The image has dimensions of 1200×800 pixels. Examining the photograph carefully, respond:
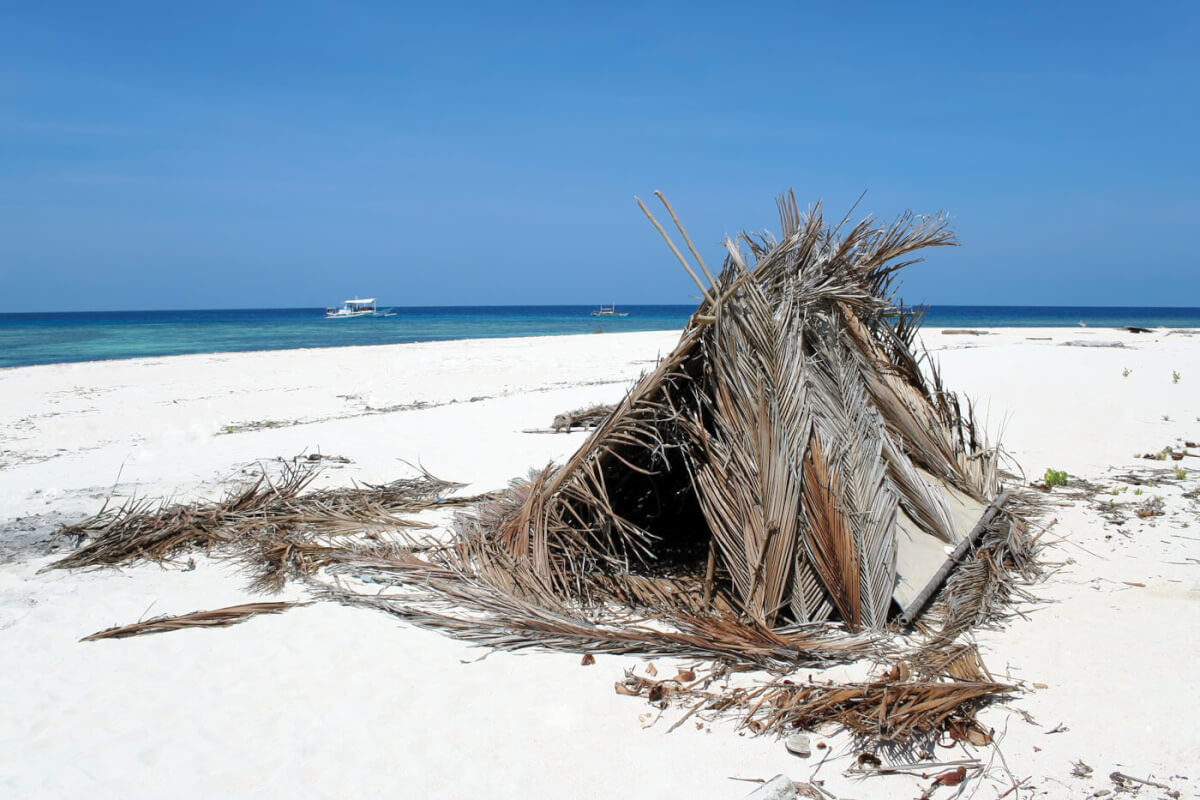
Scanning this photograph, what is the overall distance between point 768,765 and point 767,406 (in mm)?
1763

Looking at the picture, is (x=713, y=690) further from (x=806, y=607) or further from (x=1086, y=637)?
(x=1086, y=637)

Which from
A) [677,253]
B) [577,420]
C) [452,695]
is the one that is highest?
[677,253]

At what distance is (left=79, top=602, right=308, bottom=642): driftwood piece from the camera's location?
350cm

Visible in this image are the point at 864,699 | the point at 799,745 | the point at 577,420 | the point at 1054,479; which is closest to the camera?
the point at 799,745

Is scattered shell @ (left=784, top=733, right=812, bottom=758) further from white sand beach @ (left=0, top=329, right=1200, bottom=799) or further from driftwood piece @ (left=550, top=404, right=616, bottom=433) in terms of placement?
driftwood piece @ (left=550, top=404, right=616, bottom=433)

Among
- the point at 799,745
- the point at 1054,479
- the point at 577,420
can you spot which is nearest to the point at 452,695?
the point at 799,745

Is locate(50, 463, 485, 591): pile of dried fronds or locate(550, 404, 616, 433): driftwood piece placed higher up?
locate(550, 404, 616, 433): driftwood piece

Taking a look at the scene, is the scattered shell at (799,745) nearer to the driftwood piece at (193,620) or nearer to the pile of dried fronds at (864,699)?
the pile of dried fronds at (864,699)

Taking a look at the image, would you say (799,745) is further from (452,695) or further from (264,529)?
(264,529)

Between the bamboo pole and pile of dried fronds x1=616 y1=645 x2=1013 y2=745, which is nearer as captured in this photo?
pile of dried fronds x1=616 y1=645 x2=1013 y2=745

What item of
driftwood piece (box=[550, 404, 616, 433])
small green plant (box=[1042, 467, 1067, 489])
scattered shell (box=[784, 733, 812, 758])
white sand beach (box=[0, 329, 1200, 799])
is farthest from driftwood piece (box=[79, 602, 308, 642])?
small green plant (box=[1042, 467, 1067, 489])

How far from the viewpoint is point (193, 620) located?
3.62 meters

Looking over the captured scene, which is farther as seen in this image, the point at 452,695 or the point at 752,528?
the point at 752,528

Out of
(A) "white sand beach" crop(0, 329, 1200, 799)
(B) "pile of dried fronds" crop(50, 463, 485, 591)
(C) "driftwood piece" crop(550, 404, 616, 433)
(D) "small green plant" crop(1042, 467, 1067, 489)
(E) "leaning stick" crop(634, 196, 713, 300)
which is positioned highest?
(E) "leaning stick" crop(634, 196, 713, 300)
